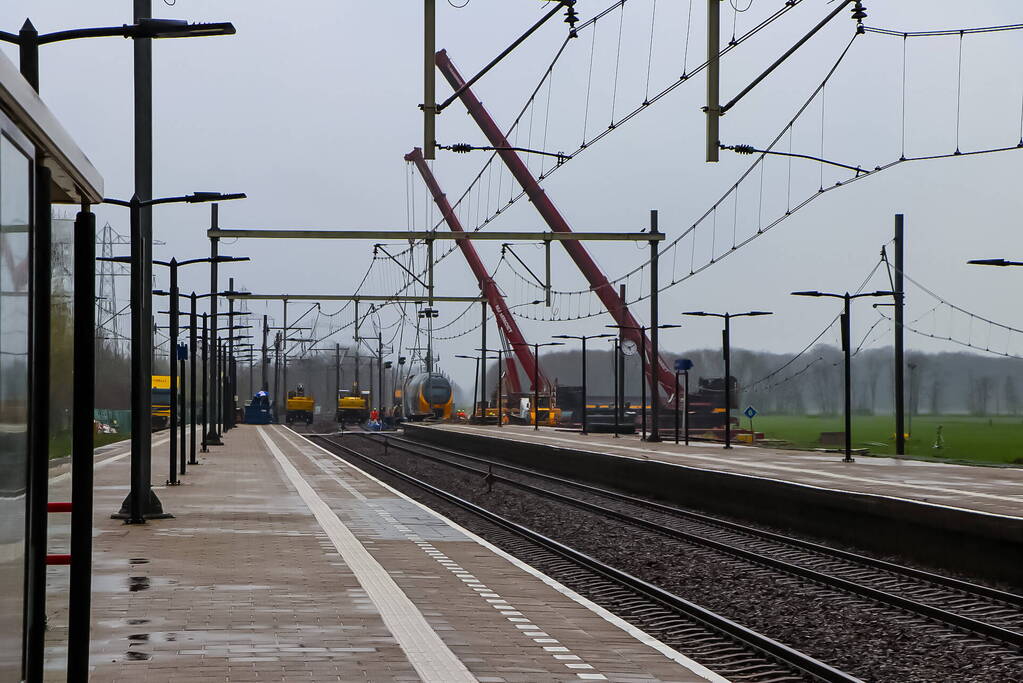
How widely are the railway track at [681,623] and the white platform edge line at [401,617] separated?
93.1 inches

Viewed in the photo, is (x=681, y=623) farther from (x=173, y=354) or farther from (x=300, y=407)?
(x=300, y=407)

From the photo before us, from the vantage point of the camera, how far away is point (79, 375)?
570 cm

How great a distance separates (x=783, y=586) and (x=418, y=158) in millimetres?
93057

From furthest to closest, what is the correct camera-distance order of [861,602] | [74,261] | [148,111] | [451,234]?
[451,234] → [148,111] → [861,602] → [74,261]

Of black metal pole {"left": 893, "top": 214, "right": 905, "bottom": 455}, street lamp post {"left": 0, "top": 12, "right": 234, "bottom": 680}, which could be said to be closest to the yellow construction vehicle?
black metal pole {"left": 893, "top": 214, "right": 905, "bottom": 455}

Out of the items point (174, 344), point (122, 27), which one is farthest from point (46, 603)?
point (174, 344)

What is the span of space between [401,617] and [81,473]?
629cm

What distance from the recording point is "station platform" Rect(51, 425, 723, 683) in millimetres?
9461

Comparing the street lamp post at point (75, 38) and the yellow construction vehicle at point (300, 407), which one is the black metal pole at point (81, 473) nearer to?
the street lamp post at point (75, 38)

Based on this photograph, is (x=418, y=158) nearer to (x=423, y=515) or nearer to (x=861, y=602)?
(x=423, y=515)

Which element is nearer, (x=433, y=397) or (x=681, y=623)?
(x=681, y=623)

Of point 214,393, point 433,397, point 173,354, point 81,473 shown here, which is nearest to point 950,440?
point 433,397

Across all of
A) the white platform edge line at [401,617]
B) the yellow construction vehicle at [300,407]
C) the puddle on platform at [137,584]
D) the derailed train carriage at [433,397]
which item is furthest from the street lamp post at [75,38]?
the yellow construction vehicle at [300,407]

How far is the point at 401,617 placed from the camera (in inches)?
460
